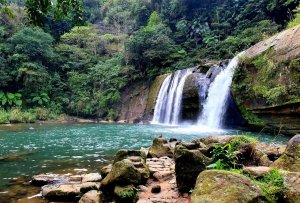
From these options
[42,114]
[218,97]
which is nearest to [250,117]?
[218,97]

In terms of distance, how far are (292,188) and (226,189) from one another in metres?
0.73

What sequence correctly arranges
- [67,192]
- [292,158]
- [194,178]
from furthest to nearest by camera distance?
[67,192] < [194,178] < [292,158]

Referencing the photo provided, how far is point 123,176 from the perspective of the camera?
5184mm

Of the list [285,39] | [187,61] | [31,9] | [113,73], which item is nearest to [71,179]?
[31,9]

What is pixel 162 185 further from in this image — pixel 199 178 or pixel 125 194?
pixel 199 178

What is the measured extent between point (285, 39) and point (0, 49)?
89.6ft

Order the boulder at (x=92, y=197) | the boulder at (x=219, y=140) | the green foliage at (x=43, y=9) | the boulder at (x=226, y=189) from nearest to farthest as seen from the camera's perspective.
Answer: the boulder at (x=226, y=189) < the green foliage at (x=43, y=9) < the boulder at (x=92, y=197) < the boulder at (x=219, y=140)

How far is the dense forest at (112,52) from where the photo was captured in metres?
24.5

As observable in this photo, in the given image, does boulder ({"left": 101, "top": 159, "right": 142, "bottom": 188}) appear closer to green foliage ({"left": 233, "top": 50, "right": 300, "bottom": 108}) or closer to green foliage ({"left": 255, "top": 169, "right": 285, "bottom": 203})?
green foliage ({"left": 255, "top": 169, "right": 285, "bottom": 203})

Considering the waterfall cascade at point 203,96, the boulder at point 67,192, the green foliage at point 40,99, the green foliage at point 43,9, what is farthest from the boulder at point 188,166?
the green foliage at point 40,99

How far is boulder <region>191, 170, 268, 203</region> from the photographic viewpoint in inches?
120

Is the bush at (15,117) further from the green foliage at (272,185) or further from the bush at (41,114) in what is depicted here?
the green foliage at (272,185)

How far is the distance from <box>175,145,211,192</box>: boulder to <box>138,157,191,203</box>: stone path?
0.57 feet

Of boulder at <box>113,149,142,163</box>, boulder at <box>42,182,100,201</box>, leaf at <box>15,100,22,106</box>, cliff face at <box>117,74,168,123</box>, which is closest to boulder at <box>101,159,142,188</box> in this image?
boulder at <box>42,182,100,201</box>
